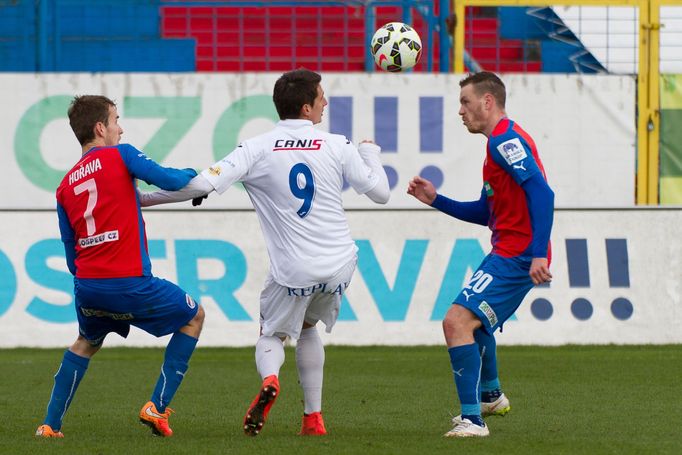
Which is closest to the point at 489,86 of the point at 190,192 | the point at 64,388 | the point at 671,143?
the point at 190,192

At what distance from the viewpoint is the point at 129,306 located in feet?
23.1

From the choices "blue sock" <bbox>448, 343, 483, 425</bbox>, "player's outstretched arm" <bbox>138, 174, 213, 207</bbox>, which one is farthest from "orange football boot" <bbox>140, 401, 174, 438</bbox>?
"blue sock" <bbox>448, 343, 483, 425</bbox>

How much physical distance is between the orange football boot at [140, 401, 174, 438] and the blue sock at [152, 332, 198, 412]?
0.03 meters

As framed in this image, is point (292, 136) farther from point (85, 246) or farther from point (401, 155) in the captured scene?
point (401, 155)

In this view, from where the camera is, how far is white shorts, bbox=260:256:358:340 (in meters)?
7.13

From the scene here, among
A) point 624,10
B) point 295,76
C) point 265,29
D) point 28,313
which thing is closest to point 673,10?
point 624,10

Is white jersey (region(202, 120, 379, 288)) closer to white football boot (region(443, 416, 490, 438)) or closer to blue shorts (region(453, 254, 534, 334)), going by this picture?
blue shorts (region(453, 254, 534, 334))

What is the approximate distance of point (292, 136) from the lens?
7117mm

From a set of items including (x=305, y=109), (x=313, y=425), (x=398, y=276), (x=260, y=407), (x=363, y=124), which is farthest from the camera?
Answer: (x=363, y=124)

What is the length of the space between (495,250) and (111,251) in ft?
6.56

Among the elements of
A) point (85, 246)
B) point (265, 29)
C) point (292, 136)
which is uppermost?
point (265, 29)

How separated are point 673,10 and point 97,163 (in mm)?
9315

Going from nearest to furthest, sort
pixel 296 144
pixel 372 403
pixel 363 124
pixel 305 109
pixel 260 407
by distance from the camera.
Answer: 1. pixel 260 407
2. pixel 296 144
3. pixel 305 109
4. pixel 372 403
5. pixel 363 124

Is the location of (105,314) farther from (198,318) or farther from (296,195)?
(296,195)
